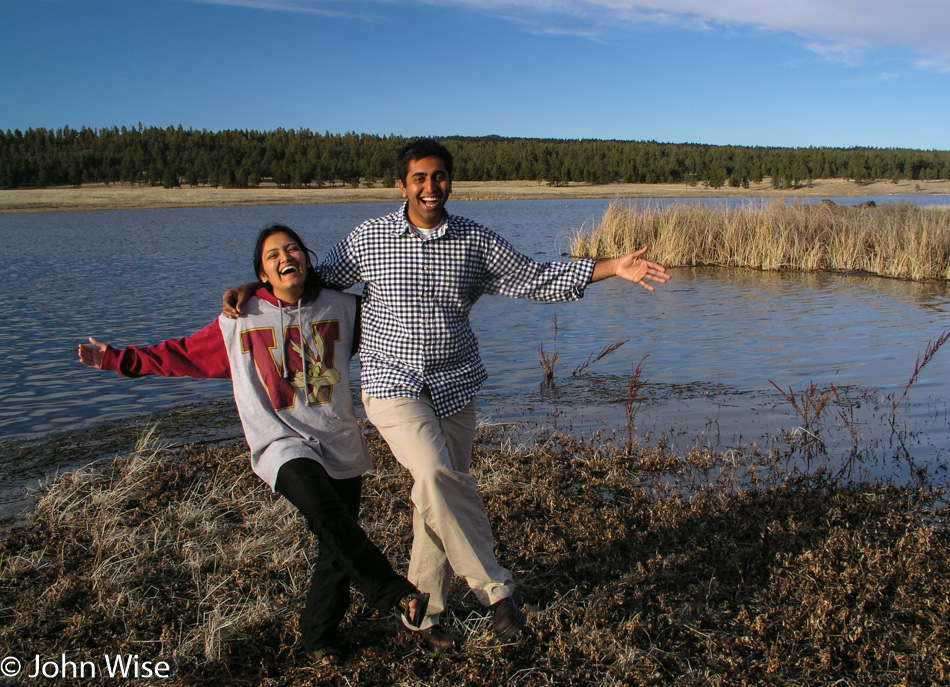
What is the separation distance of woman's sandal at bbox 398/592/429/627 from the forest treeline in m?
89.5

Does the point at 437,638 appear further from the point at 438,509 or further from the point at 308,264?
the point at 308,264

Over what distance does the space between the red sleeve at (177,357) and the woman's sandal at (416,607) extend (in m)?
1.37

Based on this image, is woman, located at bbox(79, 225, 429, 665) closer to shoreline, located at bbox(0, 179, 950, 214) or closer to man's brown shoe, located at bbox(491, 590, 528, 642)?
man's brown shoe, located at bbox(491, 590, 528, 642)

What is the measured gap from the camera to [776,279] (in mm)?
19891

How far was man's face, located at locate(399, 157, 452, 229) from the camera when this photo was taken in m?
3.63

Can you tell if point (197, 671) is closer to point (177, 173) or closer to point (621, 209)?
point (621, 209)

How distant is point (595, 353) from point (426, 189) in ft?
26.5

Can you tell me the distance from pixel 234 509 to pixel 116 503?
793 millimetres

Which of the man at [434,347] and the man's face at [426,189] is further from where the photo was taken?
the man's face at [426,189]

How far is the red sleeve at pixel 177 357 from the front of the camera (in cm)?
363

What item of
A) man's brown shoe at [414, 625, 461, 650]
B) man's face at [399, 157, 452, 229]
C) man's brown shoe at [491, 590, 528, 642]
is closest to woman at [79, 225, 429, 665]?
man's brown shoe at [414, 625, 461, 650]

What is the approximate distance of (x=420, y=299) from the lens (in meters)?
3.67

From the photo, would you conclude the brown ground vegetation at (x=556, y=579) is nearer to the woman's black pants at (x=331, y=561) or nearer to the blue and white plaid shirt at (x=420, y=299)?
the woman's black pants at (x=331, y=561)

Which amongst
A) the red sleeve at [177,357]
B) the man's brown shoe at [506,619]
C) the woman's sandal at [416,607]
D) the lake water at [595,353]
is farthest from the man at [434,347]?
the lake water at [595,353]
